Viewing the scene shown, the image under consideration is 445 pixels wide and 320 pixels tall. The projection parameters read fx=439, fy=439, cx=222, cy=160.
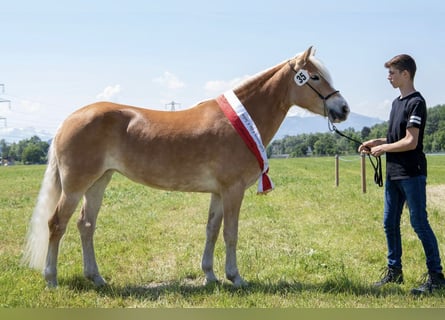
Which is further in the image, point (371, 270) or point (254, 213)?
point (254, 213)

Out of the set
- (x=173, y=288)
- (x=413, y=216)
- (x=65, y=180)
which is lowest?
(x=173, y=288)

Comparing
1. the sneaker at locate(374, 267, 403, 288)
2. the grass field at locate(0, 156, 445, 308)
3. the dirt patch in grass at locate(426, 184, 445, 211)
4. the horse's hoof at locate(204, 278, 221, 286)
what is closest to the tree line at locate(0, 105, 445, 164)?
the dirt patch in grass at locate(426, 184, 445, 211)

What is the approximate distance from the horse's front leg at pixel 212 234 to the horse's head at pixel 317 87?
1821mm

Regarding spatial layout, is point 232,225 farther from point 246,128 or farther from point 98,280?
point 98,280

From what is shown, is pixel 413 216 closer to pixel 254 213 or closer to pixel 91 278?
pixel 91 278

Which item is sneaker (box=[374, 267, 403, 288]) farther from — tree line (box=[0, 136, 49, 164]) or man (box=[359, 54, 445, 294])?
tree line (box=[0, 136, 49, 164])

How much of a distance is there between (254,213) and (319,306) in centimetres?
720

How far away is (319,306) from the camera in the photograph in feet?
16.1

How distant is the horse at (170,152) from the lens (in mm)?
5590

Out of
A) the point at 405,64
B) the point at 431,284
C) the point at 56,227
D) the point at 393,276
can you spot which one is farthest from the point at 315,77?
the point at 56,227

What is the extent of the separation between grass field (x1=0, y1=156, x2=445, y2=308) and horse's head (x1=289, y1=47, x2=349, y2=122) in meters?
2.22

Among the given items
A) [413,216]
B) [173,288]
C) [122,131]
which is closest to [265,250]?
[173,288]

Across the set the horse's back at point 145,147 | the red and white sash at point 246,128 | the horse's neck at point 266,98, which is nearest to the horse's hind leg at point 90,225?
the horse's back at point 145,147

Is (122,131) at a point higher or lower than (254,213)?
higher
